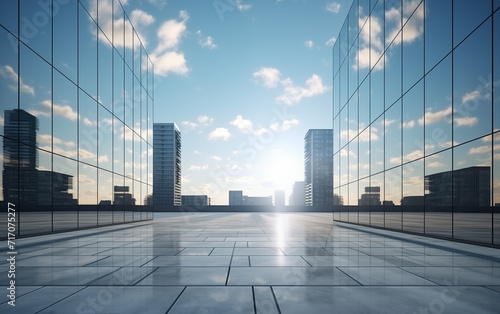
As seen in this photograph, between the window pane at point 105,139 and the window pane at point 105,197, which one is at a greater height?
the window pane at point 105,139

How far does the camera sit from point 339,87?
104 ft

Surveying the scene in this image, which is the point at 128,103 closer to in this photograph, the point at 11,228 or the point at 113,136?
the point at 113,136

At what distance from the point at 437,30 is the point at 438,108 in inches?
156

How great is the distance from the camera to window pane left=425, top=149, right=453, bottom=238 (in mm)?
13791

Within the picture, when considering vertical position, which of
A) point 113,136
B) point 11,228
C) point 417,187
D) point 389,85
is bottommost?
point 11,228

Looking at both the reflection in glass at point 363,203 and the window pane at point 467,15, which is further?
the reflection in glass at point 363,203

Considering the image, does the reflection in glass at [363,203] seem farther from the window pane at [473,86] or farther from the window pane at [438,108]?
the window pane at [473,86]

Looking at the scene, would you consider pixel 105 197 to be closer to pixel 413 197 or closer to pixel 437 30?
pixel 413 197

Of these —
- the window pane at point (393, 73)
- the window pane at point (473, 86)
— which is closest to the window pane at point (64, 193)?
the window pane at point (473, 86)

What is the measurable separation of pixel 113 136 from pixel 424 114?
Result: 2155 centimetres

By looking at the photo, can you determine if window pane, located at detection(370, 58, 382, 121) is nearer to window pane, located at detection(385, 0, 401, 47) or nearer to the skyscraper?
window pane, located at detection(385, 0, 401, 47)

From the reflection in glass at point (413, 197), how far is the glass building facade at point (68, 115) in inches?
746

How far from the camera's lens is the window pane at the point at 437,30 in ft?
48.2

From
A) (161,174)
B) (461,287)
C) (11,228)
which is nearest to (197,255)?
(461,287)
